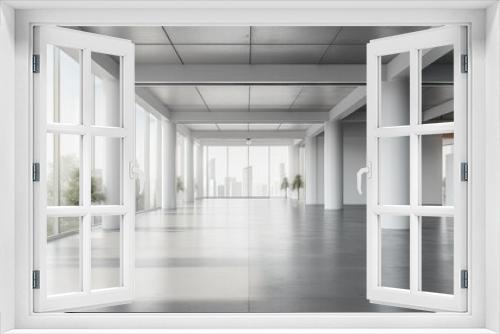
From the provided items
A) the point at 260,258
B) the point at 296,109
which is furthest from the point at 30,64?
the point at 296,109

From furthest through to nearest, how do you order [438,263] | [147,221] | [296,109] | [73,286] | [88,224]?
[296,109] → [147,221] → [438,263] → [73,286] → [88,224]

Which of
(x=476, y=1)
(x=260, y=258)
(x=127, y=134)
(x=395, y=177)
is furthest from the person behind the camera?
(x=395, y=177)

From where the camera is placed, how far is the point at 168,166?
787 inches

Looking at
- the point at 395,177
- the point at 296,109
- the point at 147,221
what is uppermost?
the point at 296,109

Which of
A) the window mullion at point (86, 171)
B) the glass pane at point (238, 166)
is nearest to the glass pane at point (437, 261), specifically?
the window mullion at point (86, 171)

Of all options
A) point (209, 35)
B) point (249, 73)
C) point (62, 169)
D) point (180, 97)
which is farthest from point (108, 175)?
point (180, 97)

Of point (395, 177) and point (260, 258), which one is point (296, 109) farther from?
point (260, 258)

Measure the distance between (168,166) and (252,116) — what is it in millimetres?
3567

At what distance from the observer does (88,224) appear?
3.87 metres

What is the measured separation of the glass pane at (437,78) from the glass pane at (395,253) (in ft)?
9.07

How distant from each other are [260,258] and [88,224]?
145 inches

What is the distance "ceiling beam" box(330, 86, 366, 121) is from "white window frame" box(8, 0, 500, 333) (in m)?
10.0

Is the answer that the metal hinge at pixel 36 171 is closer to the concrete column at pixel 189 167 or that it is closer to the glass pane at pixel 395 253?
the glass pane at pixel 395 253

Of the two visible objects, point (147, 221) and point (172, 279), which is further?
point (147, 221)
